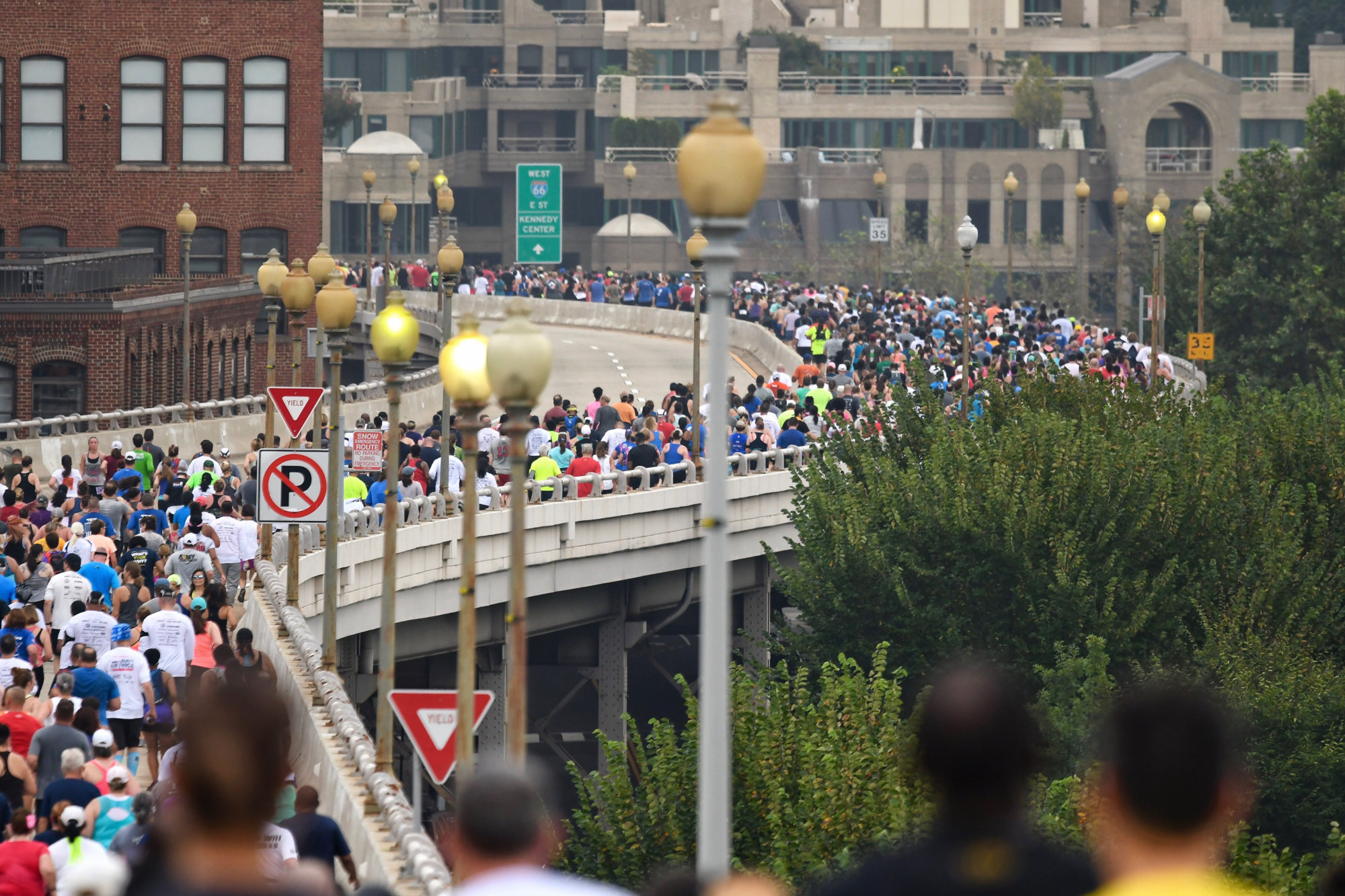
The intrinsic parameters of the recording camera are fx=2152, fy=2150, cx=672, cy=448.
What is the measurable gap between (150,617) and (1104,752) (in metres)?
13.5

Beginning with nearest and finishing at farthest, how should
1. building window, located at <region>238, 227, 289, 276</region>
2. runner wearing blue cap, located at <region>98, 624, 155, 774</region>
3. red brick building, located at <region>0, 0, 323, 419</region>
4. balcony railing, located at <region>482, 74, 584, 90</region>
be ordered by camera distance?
runner wearing blue cap, located at <region>98, 624, 155, 774</region>, red brick building, located at <region>0, 0, 323, 419</region>, building window, located at <region>238, 227, 289, 276</region>, balcony railing, located at <region>482, 74, 584, 90</region>

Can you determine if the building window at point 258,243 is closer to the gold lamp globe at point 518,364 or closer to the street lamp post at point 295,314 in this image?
the street lamp post at point 295,314

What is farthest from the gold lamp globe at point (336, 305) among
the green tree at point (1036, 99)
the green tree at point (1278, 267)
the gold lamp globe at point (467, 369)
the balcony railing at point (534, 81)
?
the balcony railing at point (534, 81)

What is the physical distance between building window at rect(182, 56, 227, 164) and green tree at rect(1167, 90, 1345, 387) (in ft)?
79.2

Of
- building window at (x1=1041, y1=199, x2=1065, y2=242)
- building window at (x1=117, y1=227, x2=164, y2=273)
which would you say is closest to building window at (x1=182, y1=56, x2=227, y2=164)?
building window at (x1=117, y1=227, x2=164, y2=273)

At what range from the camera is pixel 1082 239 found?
63.4m

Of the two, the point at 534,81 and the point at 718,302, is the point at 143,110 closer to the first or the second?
the point at 718,302

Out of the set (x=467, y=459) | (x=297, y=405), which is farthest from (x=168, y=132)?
(x=467, y=459)

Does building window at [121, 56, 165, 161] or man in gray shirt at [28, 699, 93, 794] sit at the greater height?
building window at [121, 56, 165, 161]

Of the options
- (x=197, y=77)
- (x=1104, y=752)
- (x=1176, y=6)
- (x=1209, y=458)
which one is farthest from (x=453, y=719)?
(x=1176, y=6)

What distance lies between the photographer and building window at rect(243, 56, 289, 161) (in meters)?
51.5

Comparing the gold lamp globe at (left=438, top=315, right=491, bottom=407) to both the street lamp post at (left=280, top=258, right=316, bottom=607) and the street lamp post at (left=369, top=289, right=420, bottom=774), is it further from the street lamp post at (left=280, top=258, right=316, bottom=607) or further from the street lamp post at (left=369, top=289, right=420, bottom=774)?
the street lamp post at (left=280, top=258, right=316, bottom=607)

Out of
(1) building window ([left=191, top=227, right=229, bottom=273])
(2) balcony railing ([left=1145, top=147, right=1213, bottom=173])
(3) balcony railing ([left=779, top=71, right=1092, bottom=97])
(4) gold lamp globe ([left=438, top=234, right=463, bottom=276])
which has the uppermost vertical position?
(3) balcony railing ([left=779, top=71, right=1092, bottom=97])

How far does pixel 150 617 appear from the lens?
55.5ft
